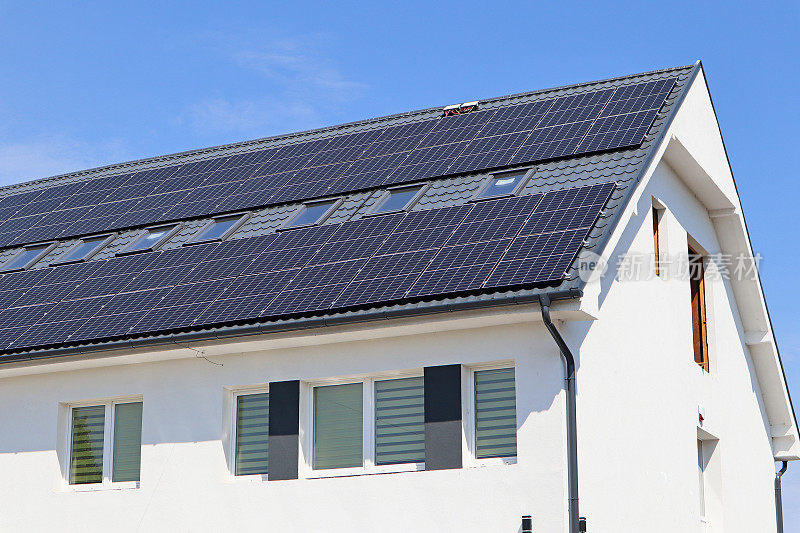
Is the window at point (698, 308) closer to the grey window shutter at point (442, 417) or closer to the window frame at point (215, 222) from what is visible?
the grey window shutter at point (442, 417)

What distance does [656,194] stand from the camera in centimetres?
1734

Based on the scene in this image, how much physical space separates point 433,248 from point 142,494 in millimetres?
5198

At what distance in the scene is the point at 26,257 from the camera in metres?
20.1

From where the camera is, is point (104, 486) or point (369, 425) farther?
point (104, 486)

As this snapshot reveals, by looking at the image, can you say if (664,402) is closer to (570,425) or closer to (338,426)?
(570,425)

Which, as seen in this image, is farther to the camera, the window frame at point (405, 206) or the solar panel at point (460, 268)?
the window frame at point (405, 206)

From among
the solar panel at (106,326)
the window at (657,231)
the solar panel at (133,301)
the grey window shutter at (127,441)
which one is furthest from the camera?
the window at (657,231)

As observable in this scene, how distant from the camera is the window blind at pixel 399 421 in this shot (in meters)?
14.3

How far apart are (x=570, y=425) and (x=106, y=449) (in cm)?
692

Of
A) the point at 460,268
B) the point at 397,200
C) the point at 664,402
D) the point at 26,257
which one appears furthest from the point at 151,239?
the point at 664,402

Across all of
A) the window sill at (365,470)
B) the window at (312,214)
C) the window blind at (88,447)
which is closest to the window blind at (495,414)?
the window sill at (365,470)

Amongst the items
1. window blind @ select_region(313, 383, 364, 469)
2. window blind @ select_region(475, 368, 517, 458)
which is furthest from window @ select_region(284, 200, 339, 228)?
window blind @ select_region(475, 368, 517, 458)

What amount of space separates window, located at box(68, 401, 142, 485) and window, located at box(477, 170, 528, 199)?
231 inches

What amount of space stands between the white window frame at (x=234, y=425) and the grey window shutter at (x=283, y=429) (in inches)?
10.7
